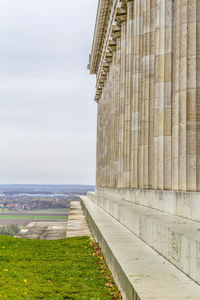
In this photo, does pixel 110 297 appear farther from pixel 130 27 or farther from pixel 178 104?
pixel 130 27

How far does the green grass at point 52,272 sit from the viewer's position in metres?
10.6

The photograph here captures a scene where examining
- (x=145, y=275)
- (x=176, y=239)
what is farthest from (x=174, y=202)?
(x=145, y=275)

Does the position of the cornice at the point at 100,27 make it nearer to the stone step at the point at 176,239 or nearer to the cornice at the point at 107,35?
the cornice at the point at 107,35

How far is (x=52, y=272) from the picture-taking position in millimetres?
13086

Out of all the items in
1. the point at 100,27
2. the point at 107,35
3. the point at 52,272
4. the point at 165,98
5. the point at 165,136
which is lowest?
the point at 52,272

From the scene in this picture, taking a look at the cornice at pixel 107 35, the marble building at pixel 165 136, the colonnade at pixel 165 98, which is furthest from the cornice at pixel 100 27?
the colonnade at pixel 165 98

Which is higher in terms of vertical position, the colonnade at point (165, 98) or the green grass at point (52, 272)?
the colonnade at point (165, 98)

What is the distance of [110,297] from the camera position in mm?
10055

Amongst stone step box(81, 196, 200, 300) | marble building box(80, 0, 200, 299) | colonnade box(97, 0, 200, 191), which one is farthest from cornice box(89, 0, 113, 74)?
stone step box(81, 196, 200, 300)

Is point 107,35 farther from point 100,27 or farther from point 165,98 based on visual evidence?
point 165,98

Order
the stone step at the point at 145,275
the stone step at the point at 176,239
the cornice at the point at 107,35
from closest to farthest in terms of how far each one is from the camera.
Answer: the stone step at the point at 145,275
the stone step at the point at 176,239
the cornice at the point at 107,35

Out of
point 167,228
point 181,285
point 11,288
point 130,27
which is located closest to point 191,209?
point 167,228

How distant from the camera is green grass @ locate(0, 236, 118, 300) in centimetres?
1057

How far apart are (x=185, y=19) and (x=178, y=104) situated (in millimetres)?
2946
